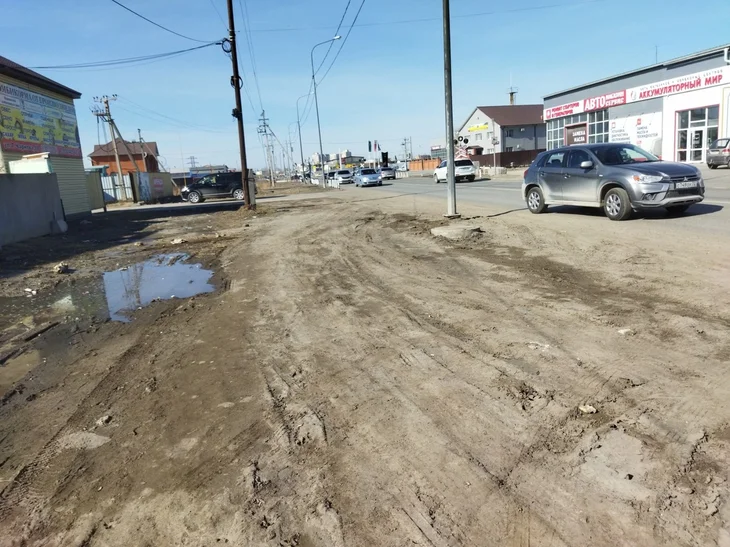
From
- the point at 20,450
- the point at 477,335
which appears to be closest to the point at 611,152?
the point at 477,335

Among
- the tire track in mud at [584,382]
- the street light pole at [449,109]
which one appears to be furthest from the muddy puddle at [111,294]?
the street light pole at [449,109]

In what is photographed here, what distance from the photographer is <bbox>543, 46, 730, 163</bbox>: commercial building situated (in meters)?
31.8

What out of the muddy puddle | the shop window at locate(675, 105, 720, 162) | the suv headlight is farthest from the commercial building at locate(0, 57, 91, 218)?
the shop window at locate(675, 105, 720, 162)

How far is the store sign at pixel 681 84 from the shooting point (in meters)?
31.2

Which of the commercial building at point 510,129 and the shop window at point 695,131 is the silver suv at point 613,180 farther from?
the commercial building at point 510,129

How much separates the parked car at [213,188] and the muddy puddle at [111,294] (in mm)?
28068

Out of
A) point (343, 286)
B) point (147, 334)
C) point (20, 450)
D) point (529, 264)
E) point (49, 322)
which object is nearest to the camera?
point (20, 450)

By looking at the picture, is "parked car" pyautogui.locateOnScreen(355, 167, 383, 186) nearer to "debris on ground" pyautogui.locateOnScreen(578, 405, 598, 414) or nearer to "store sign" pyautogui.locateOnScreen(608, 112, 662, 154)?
"store sign" pyautogui.locateOnScreen(608, 112, 662, 154)

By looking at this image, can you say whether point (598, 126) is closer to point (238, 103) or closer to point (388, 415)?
point (238, 103)

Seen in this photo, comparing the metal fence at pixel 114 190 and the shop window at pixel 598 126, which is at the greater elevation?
the shop window at pixel 598 126

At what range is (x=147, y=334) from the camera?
6062 millimetres

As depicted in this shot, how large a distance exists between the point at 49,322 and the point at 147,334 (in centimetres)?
188

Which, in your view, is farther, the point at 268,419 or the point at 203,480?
the point at 268,419

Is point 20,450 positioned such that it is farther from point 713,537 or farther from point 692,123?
point 692,123
